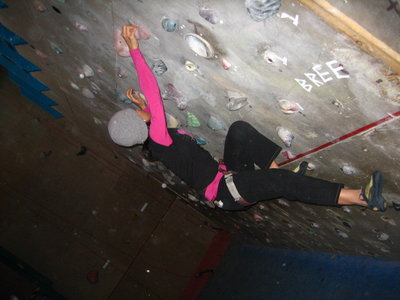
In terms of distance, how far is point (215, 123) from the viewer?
189 cm

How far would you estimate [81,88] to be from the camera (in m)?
2.76

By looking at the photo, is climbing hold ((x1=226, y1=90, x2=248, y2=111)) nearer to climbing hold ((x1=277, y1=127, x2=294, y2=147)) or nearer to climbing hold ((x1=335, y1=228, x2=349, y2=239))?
climbing hold ((x1=277, y1=127, x2=294, y2=147))

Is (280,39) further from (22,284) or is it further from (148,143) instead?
(22,284)

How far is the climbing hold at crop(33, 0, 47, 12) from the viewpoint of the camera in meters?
1.97

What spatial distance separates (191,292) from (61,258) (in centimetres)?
165

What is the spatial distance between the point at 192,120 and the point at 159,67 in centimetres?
47

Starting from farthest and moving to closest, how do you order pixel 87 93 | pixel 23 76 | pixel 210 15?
pixel 23 76 → pixel 87 93 → pixel 210 15

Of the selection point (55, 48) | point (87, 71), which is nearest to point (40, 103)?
point (55, 48)

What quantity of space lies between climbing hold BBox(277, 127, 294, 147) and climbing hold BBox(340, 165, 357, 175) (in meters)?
0.27

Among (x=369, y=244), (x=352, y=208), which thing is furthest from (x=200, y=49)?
(x=369, y=244)

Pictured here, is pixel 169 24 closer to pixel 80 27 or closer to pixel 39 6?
pixel 80 27

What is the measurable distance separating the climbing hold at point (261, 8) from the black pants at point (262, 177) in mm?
708

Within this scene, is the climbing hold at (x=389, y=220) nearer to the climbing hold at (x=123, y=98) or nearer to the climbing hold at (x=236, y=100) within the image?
the climbing hold at (x=236, y=100)

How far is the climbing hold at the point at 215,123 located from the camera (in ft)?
6.02
